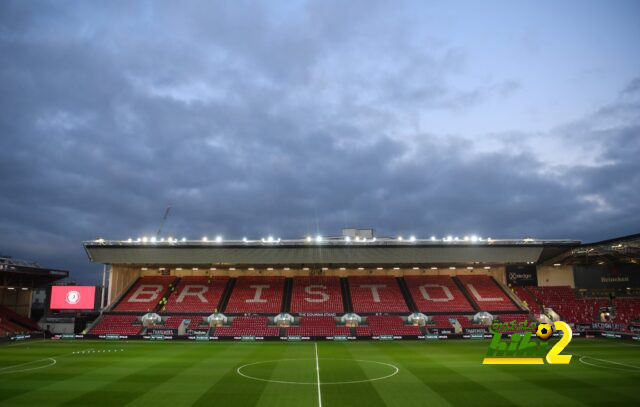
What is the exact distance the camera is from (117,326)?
54125 mm

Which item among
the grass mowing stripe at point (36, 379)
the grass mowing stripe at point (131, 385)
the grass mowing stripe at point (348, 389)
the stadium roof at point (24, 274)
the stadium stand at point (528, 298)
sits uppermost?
the stadium roof at point (24, 274)

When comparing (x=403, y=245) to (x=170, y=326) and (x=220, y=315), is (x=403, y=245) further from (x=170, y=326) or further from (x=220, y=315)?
(x=170, y=326)

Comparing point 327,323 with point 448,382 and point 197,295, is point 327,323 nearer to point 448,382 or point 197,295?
point 197,295

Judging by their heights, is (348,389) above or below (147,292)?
below

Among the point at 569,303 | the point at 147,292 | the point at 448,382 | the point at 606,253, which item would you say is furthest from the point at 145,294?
the point at 606,253

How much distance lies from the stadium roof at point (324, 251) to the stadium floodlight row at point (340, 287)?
13cm

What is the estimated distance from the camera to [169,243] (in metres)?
58.9

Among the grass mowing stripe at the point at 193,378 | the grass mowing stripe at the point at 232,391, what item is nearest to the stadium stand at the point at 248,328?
the grass mowing stripe at the point at 193,378

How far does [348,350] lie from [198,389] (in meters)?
19.3

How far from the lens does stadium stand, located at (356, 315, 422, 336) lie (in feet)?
167

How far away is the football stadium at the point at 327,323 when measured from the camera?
2214cm

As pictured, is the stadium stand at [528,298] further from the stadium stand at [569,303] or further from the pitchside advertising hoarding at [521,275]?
the pitchside advertising hoarding at [521,275]

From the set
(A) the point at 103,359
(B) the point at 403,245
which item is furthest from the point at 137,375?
(B) the point at 403,245

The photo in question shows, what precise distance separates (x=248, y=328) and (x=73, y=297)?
22.0 metres
